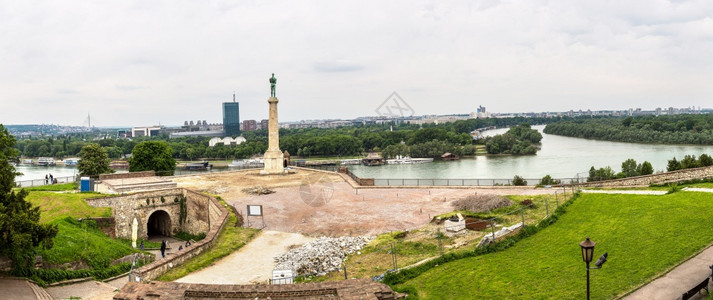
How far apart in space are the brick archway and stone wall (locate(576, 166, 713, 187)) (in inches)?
891

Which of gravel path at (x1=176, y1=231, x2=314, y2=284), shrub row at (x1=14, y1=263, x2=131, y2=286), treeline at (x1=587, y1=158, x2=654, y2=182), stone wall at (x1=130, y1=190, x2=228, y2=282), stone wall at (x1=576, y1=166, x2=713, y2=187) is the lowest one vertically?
shrub row at (x1=14, y1=263, x2=131, y2=286)

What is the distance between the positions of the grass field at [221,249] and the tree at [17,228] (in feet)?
12.6

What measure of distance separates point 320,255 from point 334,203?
9275 mm

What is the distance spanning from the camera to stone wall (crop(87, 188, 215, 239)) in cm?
2347

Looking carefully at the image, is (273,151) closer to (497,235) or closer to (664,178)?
(664,178)

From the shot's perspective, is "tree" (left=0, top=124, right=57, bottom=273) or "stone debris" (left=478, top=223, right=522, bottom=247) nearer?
"tree" (left=0, top=124, right=57, bottom=273)

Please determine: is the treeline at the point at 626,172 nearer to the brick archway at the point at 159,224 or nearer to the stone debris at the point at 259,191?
the stone debris at the point at 259,191

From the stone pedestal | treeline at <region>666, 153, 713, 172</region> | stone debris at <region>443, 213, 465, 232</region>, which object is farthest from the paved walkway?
the stone pedestal

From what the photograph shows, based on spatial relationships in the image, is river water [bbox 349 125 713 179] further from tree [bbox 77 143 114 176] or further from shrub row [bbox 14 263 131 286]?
shrub row [bbox 14 263 131 286]

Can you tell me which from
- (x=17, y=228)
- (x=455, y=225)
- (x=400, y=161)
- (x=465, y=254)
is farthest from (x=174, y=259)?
(x=400, y=161)

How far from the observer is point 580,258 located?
36.9ft

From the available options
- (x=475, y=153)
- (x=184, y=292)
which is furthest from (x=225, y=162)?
(x=184, y=292)

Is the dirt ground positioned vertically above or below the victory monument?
below

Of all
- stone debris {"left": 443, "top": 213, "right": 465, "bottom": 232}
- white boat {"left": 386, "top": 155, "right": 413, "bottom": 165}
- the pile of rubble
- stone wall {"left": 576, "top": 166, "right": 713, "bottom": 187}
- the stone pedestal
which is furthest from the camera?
white boat {"left": 386, "top": 155, "right": 413, "bottom": 165}
